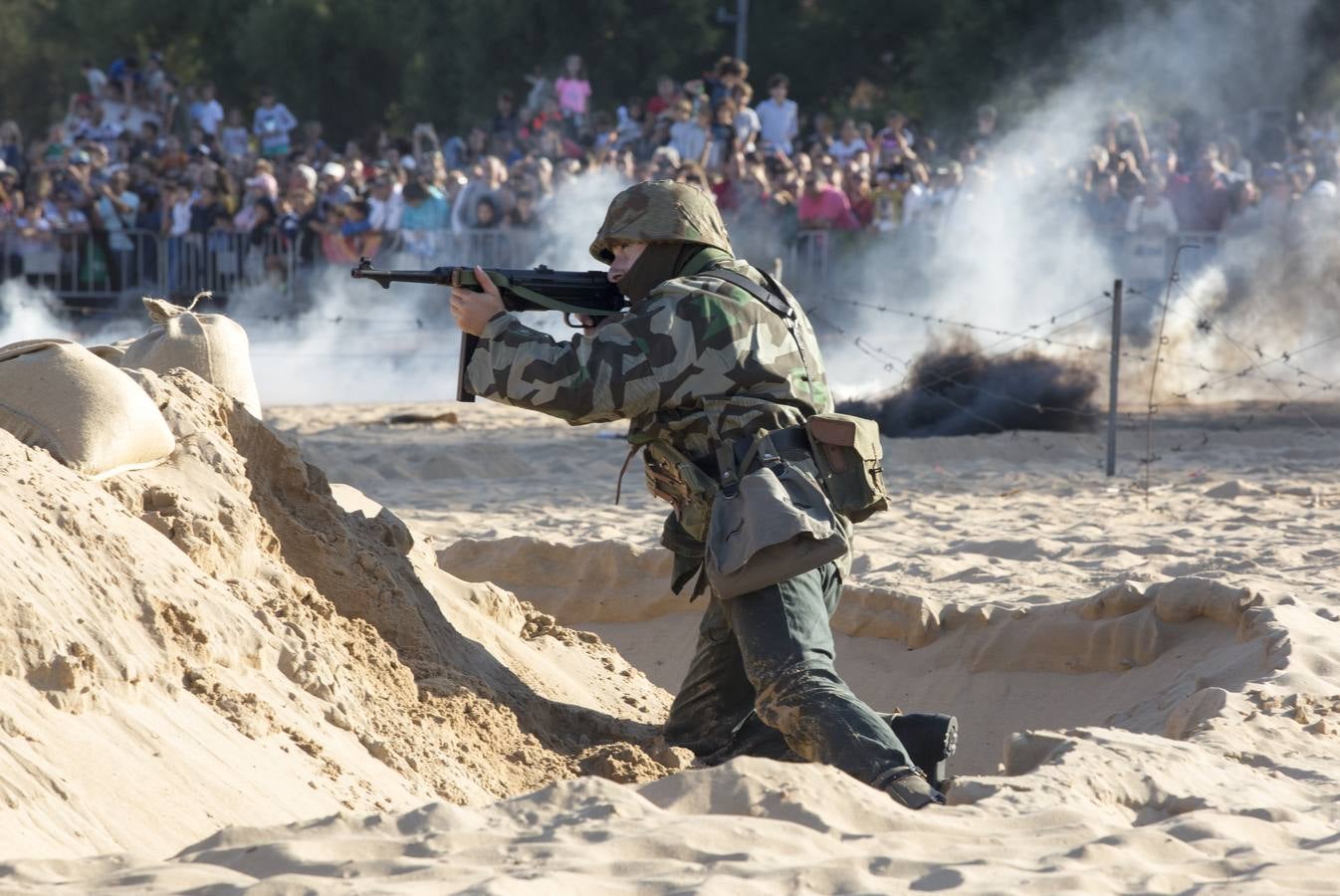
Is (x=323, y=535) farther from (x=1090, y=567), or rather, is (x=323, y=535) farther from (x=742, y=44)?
(x=742, y=44)

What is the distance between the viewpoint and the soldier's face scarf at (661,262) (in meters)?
4.73

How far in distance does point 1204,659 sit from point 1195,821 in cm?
217

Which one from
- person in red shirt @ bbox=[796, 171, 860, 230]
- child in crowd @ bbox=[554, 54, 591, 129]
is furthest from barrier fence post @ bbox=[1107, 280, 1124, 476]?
child in crowd @ bbox=[554, 54, 591, 129]

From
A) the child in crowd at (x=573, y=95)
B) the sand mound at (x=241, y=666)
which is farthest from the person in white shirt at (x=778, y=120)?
the sand mound at (x=241, y=666)

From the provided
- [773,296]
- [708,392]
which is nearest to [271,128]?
[773,296]

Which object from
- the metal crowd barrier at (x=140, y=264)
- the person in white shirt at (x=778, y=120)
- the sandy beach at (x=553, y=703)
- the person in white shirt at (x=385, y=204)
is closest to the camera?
the sandy beach at (x=553, y=703)

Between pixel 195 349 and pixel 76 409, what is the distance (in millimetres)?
976

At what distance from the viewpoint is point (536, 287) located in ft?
15.7

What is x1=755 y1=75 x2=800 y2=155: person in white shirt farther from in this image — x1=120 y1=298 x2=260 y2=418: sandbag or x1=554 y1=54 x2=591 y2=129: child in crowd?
x1=120 y1=298 x2=260 y2=418: sandbag

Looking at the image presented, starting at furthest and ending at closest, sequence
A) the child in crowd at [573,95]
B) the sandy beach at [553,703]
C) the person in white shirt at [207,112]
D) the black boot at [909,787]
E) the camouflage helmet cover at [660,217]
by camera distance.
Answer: the person in white shirt at [207,112] → the child in crowd at [573,95] → the camouflage helmet cover at [660,217] → the black boot at [909,787] → the sandy beach at [553,703]

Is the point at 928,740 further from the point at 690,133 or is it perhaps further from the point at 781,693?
the point at 690,133

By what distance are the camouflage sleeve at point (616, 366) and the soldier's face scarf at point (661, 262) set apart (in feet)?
1.02

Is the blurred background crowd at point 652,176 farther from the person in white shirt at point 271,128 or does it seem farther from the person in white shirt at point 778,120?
the person in white shirt at point 271,128

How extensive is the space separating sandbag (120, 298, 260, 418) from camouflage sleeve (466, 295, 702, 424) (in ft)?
3.91
